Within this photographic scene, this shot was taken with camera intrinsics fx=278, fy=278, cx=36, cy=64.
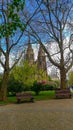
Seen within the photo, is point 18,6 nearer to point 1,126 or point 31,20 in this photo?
point 1,126

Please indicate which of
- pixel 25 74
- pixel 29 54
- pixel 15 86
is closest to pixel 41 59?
pixel 29 54

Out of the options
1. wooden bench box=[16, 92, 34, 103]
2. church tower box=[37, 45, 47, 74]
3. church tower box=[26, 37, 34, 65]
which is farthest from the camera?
church tower box=[37, 45, 47, 74]

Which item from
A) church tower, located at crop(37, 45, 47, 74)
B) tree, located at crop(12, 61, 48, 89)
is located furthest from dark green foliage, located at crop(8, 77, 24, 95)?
church tower, located at crop(37, 45, 47, 74)

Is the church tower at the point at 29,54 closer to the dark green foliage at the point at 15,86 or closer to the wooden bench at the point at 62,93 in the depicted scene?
the dark green foliage at the point at 15,86

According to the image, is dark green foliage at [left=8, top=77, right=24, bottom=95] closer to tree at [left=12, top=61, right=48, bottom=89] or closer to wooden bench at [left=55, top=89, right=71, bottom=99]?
tree at [left=12, top=61, right=48, bottom=89]

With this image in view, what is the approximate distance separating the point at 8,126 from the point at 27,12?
19221 mm

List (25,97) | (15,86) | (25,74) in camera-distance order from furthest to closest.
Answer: (25,74) < (15,86) < (25,97)

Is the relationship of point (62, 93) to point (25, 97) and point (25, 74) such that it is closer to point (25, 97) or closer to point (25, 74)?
point (25, 97)

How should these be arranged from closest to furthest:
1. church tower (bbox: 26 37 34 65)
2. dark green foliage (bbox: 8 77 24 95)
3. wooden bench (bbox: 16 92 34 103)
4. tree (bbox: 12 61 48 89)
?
wooden bench (bbox: 16 92 34 103)
church tower (bbox: 26 37 34 65)
dark green foliage (bbox: 8 77 24 95)
tree (bbox: 12 61 48 89)

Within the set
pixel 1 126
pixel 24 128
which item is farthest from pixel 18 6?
pixel 1 126

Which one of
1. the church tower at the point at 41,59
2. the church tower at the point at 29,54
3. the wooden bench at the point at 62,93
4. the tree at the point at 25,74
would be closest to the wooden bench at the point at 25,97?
the wooden bench at the point at 62,93

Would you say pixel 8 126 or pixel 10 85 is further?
pixel 10 85

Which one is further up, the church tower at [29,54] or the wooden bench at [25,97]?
the church tower at [29,54]

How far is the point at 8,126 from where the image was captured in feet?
34.5
